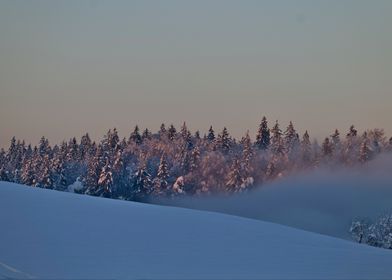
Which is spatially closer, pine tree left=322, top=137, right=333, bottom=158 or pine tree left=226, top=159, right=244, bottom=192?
pine tree left=226, top=159, right=244, bottom=192

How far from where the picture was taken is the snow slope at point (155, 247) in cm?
1062

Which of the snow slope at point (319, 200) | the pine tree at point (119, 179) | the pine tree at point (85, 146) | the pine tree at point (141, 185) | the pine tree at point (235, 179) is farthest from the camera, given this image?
the pine tree at point (85, 146)

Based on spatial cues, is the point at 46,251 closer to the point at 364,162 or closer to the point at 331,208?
the point at 331,208

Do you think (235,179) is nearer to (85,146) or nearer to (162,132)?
(162,132)

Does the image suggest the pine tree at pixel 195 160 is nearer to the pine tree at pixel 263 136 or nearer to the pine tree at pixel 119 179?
the pine tree at pixel 119 179

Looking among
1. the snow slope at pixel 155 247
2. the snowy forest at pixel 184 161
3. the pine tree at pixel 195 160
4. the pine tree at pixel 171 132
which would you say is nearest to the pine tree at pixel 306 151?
the snowy forest at pixel 184 161

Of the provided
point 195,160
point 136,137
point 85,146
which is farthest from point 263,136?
point 85,146

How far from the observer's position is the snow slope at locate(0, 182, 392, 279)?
10617 millimetres

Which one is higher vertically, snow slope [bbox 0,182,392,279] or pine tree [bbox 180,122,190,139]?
pine tree [bbox 180,122,190,139]

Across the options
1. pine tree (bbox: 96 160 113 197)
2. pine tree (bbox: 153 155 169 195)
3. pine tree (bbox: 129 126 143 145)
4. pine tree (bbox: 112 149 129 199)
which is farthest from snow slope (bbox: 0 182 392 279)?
pine tree (bbox: 129 126 143 145)

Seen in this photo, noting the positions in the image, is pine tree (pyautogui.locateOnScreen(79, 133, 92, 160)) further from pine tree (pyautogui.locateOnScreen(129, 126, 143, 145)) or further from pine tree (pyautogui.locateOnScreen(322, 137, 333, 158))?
pine tree (pyautogui.locateOnScreen(322, 137, 333, 158))

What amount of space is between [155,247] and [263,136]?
9029 cm

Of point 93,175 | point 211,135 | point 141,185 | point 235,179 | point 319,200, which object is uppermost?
point 211,135

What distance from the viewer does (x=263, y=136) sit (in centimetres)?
10162
